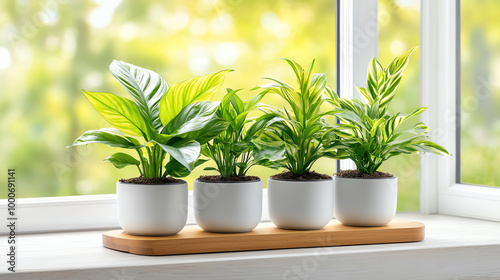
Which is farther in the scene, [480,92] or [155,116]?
[480,92]

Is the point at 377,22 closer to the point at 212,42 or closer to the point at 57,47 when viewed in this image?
the point at 212,42

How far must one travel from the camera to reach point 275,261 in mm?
1099

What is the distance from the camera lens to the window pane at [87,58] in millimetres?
1350

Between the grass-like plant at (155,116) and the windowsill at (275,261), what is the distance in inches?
8.2

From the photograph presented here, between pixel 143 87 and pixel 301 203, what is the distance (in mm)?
423

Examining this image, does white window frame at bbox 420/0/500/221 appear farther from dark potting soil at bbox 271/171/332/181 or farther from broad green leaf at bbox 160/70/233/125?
broad green leaf at bbox 160/70/233/125

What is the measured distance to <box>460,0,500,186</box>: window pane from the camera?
62.0 inches

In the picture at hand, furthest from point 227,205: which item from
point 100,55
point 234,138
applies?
point 100,55

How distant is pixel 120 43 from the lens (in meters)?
1.42

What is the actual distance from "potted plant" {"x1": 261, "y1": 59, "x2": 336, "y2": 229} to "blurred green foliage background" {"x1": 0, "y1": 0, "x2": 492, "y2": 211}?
11.8 inches

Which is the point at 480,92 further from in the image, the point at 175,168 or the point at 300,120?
the point at 175,168

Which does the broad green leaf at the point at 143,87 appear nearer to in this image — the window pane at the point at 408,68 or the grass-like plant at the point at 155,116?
the grass-like plant at the point at 155,116

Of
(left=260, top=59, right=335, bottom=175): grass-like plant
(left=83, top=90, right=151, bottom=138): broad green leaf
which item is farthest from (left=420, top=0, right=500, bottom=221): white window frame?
(left=83, top=90, right=151, bottom=138): broad green leaf

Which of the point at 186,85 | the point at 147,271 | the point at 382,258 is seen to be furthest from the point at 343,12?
the point at 147,271
